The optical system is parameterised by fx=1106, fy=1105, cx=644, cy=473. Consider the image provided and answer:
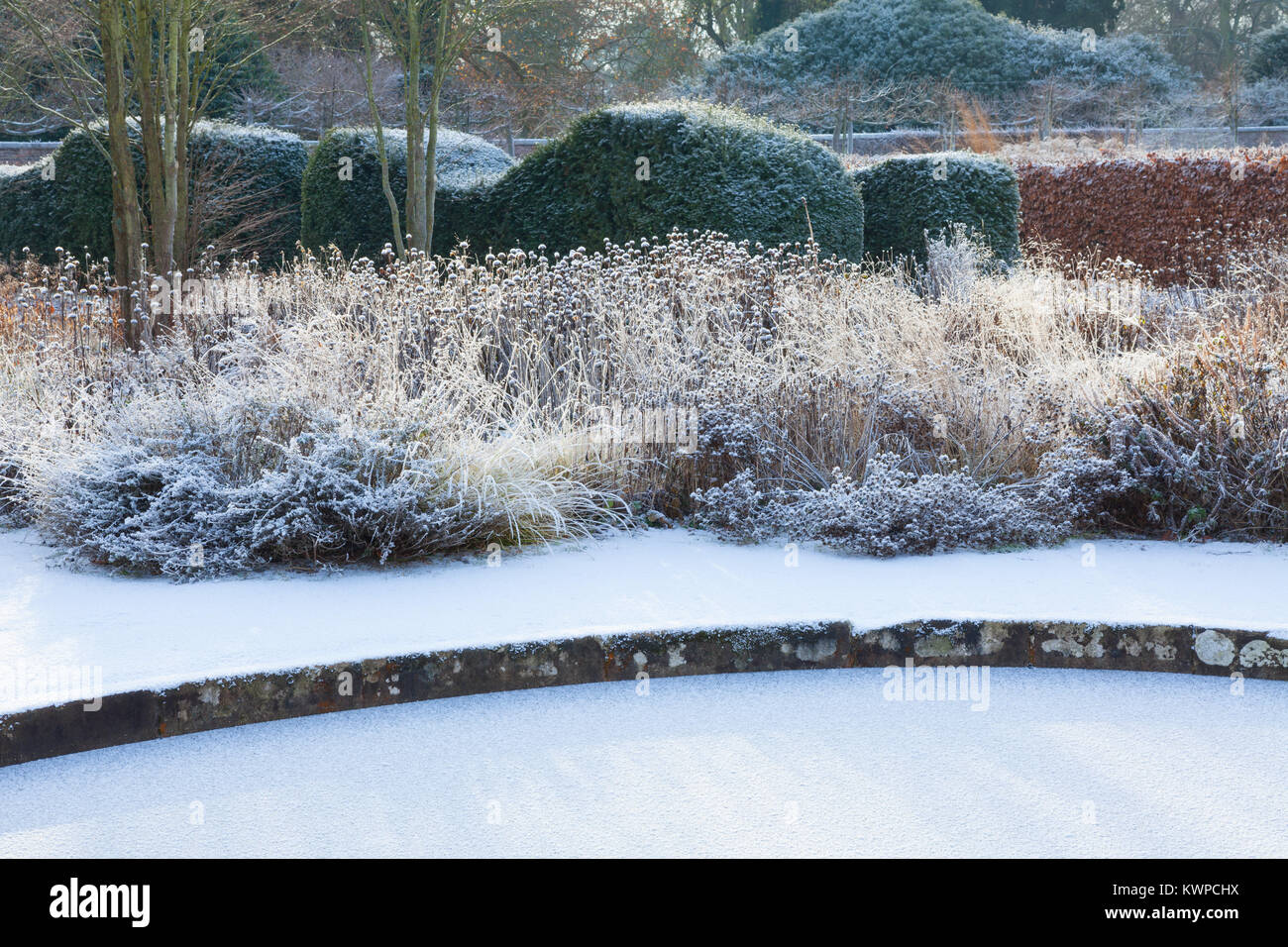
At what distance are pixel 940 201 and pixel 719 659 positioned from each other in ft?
26.0

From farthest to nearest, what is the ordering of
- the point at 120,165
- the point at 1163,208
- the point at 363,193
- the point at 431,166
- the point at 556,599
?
1. the point at 1163,208
2. the point at 363,193
3. the point at 431,166
4. the point at 120,165
5. the point at 556,599

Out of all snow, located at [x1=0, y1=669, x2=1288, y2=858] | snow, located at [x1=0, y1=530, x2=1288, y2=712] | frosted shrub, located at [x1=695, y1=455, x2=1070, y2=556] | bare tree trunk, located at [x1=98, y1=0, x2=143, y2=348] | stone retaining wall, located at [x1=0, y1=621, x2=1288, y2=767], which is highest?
bare tree trunk, located at [x1=98, y1=0, x2=143, y2=348]

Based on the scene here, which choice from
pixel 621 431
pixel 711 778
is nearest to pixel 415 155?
pixel 621 431

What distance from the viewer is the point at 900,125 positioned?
23.6 meters

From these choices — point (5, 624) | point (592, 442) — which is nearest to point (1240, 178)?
point (592, 442)

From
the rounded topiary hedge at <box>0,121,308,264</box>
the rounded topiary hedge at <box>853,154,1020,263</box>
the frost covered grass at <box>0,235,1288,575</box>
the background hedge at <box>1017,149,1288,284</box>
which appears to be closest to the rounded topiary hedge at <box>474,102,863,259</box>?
the rounded topiary hedge at <box>853,154,1020,263</box>

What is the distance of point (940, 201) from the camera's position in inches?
395

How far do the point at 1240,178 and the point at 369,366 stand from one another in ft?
36.4

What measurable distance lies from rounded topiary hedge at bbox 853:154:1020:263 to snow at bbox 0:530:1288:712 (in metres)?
6.67

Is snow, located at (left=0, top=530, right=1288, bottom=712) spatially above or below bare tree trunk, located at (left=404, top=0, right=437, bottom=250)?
below

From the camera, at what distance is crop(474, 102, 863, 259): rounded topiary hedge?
8328mm

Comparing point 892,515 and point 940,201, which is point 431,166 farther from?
point 892,515

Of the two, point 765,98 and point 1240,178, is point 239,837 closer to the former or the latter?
point 1240,178

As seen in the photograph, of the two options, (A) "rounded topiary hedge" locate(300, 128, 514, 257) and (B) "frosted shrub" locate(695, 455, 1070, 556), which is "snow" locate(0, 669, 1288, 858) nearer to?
(B) "frosted shrub" locate(695, 455, 1070, 556)
